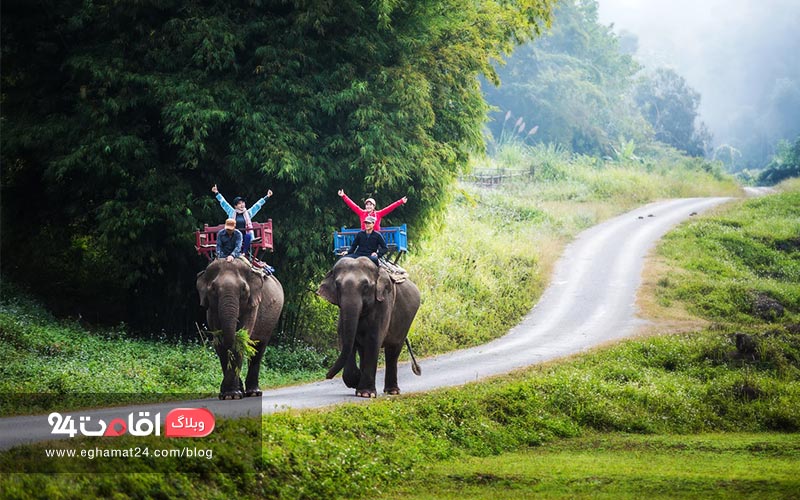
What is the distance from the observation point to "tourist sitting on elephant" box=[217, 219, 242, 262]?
1547 cm

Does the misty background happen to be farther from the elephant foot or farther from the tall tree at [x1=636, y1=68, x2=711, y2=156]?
the elephant foot

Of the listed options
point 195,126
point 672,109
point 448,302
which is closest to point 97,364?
point 195,126

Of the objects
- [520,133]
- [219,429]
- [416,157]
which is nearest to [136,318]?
[416,157]

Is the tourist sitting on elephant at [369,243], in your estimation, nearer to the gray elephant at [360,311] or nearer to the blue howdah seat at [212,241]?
the gray elephant at [360,311]

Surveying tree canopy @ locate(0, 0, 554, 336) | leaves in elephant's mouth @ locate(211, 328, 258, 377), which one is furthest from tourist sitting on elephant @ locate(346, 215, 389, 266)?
tree canopy @ locate(0, 0, 554, 336)

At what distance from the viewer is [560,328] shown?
2831 cm

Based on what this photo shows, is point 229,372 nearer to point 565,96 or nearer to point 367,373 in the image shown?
point 367,373

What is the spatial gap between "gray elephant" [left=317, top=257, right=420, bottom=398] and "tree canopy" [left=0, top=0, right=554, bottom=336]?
17.7 ft

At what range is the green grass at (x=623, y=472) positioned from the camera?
12.9m

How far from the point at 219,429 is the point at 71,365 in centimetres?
650

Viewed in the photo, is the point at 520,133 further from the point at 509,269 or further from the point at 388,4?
the point at 388,4

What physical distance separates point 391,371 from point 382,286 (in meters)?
1.98

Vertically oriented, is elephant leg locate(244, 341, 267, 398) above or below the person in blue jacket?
below

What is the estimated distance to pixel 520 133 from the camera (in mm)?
68438
